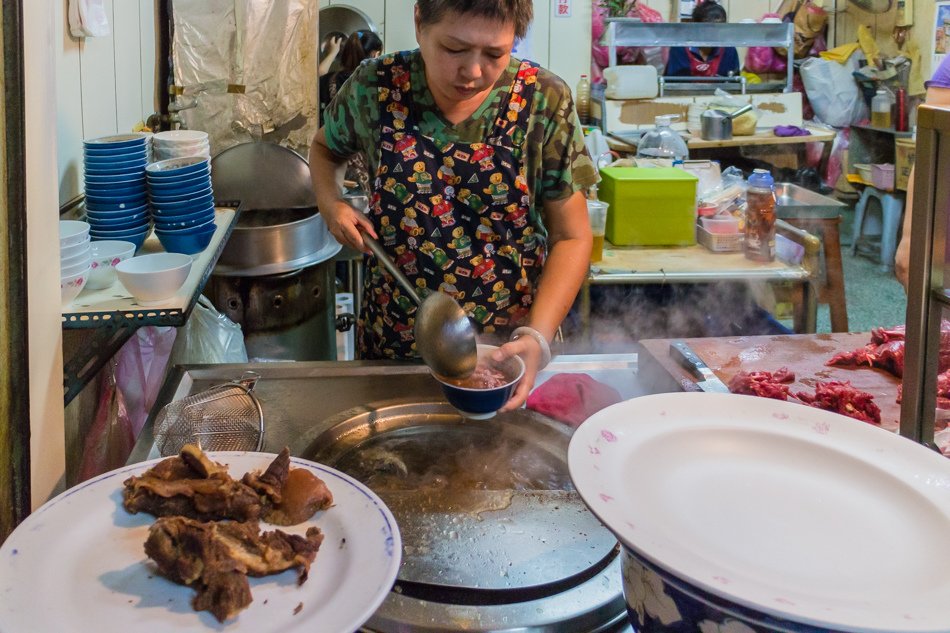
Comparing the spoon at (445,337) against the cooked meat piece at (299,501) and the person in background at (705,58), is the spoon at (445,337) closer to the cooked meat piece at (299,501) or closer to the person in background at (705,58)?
the cooked meat piece at (299,501)

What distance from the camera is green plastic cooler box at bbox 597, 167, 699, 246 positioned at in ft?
12.0

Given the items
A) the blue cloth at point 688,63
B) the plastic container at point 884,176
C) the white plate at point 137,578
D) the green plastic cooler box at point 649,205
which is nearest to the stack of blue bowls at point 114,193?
the white plate at point 137,578

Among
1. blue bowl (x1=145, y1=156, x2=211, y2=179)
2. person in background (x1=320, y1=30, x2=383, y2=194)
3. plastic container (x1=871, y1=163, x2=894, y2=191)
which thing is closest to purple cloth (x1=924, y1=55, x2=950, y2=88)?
blue bowl (x1=145, y1=156, x2=211, y2=179)

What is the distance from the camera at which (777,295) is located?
3676mm

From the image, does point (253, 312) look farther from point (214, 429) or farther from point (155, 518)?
point (155, 518)

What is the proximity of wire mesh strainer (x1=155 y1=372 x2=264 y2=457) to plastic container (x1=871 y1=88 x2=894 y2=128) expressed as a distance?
771 centimetres

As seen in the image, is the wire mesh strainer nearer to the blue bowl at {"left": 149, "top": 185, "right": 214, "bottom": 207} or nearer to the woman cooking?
the woman cooking

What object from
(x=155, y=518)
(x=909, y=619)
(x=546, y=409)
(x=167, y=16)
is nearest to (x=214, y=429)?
(x=155, y=518)

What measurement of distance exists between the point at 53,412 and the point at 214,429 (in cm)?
33

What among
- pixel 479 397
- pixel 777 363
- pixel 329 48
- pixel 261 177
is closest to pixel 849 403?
pixel 777 363

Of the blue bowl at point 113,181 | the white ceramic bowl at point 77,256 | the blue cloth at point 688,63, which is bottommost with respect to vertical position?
the white ceramic bowl at point 77,256

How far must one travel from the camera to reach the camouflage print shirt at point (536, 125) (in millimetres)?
2014

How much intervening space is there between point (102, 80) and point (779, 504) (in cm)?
269

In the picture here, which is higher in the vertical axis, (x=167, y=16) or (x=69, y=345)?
(x=167, y=16)
